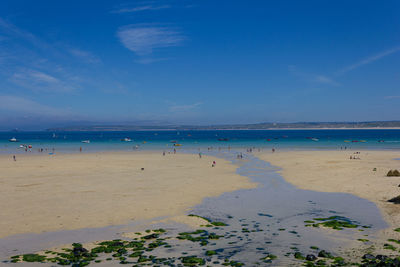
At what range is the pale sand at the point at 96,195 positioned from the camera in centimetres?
2027

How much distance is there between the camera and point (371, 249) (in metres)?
14.8

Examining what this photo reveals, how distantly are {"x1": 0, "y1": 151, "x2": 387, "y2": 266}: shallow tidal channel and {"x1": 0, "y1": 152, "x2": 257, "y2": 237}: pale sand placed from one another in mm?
1822

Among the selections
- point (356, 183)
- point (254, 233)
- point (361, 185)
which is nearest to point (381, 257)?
point (254, 233)

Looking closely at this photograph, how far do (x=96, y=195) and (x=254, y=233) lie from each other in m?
16.1

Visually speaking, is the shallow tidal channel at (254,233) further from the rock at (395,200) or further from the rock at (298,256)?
the rock at (395,200)

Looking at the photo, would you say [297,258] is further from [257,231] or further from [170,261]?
[170,261]

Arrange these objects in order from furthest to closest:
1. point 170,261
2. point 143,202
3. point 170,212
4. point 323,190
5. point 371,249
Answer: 1. point 323,190
2. point 143,202
3. point 170,212
4. point 371,249
5. point 170,261

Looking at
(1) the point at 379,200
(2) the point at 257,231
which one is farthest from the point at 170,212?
(1) the point at 379,200

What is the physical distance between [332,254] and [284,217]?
6.34m

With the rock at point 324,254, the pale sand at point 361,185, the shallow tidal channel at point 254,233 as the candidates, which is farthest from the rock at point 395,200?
the rock at point 324,254

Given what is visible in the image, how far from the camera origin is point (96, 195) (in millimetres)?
27734

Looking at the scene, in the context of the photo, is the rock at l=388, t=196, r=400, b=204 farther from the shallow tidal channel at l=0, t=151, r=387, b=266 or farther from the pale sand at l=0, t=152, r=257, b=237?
the pale sand at l=0, t=152, r=257, b=237

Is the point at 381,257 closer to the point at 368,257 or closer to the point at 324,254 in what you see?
the point at 368,257

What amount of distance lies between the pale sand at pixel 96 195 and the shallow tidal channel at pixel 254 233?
1822 mm
